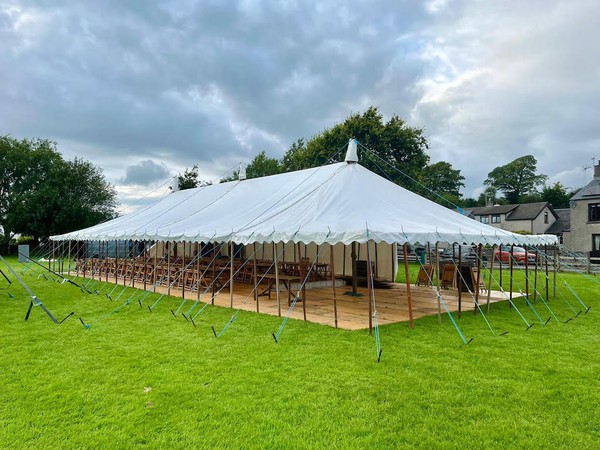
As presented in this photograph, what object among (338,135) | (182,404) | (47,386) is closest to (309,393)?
(182,404)

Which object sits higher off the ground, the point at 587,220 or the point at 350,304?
the point at 587,220

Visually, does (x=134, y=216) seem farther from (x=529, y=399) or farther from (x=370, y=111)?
(x=370, y=111)

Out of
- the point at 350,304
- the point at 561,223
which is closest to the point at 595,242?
the point at 561,223

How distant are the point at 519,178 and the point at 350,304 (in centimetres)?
6287

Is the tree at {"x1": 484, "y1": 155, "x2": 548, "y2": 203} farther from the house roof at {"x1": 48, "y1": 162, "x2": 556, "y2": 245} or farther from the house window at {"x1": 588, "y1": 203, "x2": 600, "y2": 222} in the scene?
the house roof at {"x1": 48, "y1": 162, "x2": 556, "y2": 245}

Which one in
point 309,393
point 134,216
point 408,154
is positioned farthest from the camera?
point 408,154

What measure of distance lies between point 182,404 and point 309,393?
114 centimetres

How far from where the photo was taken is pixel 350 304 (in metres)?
8.89

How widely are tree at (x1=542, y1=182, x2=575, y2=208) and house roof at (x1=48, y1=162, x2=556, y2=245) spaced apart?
161 ft

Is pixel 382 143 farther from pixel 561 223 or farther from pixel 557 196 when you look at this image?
pixel 557 196

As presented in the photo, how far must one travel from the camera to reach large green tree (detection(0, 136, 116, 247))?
95.2ft

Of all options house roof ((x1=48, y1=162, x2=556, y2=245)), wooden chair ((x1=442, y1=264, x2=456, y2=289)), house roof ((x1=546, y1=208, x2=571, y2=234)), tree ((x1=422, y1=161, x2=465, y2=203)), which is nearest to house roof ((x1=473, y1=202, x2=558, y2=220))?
house roof ((x1=546, y1=208, x2=571, y2=234))

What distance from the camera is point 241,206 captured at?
1089cm

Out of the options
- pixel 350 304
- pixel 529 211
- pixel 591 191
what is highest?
pixel 591 191
